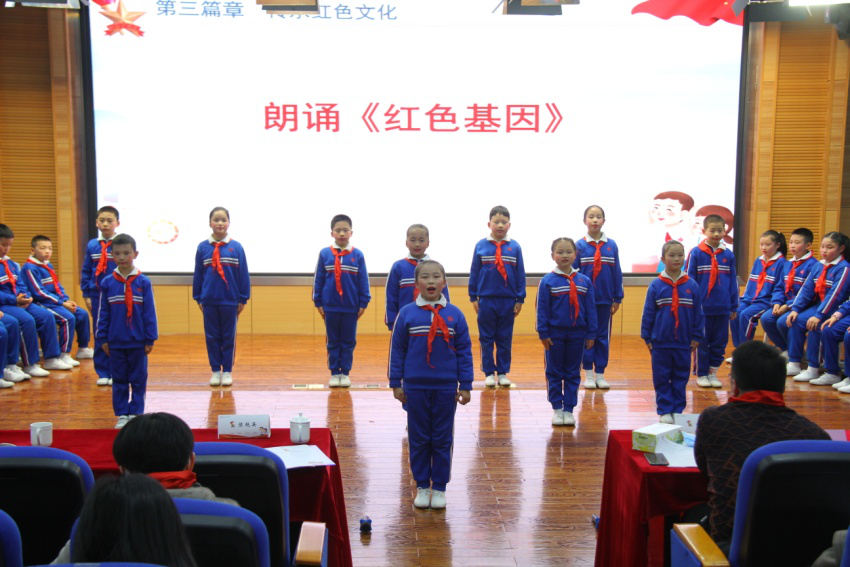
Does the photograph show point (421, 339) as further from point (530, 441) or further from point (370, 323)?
point (370, 323)

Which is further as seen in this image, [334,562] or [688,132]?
[688,132]

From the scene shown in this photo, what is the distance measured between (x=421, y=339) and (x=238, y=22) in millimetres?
5677

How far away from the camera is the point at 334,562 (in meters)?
3.20

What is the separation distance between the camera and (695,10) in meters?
8.48

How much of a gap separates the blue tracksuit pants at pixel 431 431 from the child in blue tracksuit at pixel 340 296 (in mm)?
2585

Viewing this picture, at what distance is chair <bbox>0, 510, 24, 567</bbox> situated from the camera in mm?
1805

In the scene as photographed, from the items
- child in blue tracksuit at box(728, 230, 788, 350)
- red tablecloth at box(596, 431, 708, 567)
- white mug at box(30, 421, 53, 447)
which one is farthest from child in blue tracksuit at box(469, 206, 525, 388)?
white mug at box(30, 421, 53, 447)

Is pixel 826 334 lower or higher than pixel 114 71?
lower

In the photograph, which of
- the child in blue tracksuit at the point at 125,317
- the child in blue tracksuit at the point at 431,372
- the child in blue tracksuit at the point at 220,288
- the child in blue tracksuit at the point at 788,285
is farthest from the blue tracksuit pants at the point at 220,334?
the child in blue tracksuit at the point at 788,285

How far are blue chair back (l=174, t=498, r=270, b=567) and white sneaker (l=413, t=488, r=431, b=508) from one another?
7.77ft

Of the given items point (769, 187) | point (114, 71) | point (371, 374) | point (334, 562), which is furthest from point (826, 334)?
point (114, 71)

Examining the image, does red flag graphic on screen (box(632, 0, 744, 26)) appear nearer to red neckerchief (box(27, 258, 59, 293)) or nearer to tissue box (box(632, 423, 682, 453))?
red neckerchief (box(27, 258, 59, 293))

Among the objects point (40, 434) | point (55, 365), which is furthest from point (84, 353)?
point (40, 434)

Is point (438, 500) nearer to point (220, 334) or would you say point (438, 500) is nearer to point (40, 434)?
point (40, 434)
